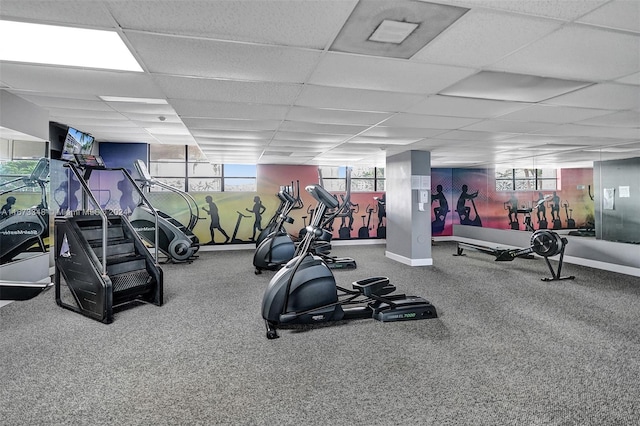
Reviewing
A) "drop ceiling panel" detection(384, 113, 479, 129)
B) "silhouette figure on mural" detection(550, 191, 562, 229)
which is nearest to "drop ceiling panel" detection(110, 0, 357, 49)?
"drop ceiling panel" detection(384, 113, 479, 129)

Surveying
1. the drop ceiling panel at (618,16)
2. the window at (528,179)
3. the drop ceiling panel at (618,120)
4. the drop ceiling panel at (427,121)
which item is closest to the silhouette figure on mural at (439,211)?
the window at (528,179)

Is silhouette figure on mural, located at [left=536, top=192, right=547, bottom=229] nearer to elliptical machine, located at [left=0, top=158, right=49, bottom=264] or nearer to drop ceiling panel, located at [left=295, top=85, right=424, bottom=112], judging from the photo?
drop ceiling panel, located at [left=295, top=85, right=424, bottom=112]

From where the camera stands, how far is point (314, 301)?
11.1 feet

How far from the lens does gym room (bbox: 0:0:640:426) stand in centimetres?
202

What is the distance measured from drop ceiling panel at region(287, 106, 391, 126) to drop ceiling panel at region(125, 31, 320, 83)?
3.29ft

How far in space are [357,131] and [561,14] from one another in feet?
10.8

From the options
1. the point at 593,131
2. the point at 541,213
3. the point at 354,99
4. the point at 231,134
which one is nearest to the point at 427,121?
the point at 354,99

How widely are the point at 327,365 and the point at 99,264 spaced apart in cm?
275

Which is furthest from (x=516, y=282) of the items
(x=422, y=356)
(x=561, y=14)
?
(x=561, y=14)

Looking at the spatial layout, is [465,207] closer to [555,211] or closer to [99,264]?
[555,211]

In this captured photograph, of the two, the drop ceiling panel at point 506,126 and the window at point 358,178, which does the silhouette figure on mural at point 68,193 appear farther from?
the drop ceiling panel at point 506,126

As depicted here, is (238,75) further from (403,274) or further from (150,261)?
(403,274)

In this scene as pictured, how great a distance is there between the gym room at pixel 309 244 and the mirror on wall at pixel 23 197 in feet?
0.08

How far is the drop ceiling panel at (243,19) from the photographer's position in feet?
6.07
